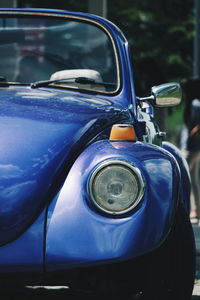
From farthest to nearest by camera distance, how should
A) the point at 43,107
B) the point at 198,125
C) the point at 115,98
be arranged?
the point at 198,125 → the point at 115,98 → the point at 43,107

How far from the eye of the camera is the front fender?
3678mm

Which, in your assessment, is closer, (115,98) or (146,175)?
(146,175)

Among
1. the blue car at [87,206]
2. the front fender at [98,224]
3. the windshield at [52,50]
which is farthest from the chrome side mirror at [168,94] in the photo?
the front fender at [98,224]

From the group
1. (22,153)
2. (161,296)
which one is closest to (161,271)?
(161,296)

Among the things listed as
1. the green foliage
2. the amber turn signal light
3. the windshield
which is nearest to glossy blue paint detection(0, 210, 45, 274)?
the amber turn signal light

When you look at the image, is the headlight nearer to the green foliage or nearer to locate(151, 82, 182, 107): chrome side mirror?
locate(151, 82, 182, 107): chrome side mirror

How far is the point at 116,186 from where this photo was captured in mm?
3775

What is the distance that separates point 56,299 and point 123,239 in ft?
5.12

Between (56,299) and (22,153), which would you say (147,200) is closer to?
(22,153)

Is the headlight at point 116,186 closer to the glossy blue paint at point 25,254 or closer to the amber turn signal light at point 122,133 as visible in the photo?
the glossy blue paint at point 25,254

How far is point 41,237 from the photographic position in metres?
3.72

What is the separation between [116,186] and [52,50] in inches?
96.5

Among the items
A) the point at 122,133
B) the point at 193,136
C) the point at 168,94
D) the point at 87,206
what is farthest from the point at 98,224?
the point at 193,136

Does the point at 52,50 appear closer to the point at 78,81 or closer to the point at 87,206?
the point at 78,81
